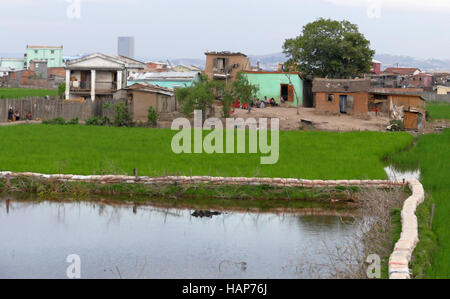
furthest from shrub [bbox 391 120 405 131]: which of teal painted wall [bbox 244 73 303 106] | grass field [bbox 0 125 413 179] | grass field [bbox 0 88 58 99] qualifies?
grass field [bbox 0 88 58 99]

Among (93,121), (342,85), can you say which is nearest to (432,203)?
(93,121)

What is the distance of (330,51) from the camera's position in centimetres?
4444

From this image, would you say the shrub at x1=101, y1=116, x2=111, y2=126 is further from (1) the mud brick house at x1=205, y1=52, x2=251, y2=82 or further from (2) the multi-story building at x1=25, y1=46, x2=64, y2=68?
(2) the multi-story building at x1=25, y1=46, x2=64, y2=68

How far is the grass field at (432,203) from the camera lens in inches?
365

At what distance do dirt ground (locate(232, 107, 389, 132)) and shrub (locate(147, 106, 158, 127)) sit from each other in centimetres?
401

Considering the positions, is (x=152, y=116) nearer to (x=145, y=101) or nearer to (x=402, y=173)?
(x=145, y=101)

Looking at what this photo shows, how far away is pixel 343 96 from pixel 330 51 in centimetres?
902

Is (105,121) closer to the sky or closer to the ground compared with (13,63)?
closer to the ground

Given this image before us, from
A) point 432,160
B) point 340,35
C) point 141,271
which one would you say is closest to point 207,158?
point 432,160

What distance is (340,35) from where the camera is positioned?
149ft

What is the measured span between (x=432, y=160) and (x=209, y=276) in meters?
12.7

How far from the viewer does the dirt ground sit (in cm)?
3095
